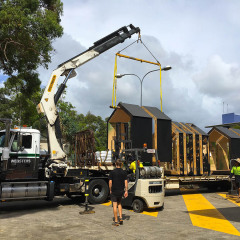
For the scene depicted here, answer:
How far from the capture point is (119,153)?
11.9 meters

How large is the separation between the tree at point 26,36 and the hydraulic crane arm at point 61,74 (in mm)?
1575

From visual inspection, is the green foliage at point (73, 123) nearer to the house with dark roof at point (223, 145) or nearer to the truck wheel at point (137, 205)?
the truck wheel at point (137, 205)

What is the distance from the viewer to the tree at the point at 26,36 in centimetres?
1212

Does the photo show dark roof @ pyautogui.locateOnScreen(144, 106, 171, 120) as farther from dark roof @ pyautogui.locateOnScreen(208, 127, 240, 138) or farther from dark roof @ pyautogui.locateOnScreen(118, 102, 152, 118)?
dark roof @ pyautogui.locateOnScreen(208, 127, 240, 138)

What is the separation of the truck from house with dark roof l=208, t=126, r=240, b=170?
8.55 m

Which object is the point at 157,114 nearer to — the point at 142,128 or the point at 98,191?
the point at 142,128

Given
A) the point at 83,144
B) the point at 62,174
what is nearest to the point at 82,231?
the point at 62,174

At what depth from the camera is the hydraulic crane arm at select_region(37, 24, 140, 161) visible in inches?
457

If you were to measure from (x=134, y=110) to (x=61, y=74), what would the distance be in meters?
3.88

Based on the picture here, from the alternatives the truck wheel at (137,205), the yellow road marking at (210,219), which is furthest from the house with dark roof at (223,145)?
the truck wheel at (137,205)

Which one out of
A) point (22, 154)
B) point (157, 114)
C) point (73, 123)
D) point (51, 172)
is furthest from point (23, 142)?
point (73, 123)

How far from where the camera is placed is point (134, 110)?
13.8 meters

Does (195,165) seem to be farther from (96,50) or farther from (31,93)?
(31,93)

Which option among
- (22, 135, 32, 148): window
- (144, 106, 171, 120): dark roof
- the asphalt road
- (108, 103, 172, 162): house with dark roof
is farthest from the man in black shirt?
(144, 106, 171, 120): dark roof
